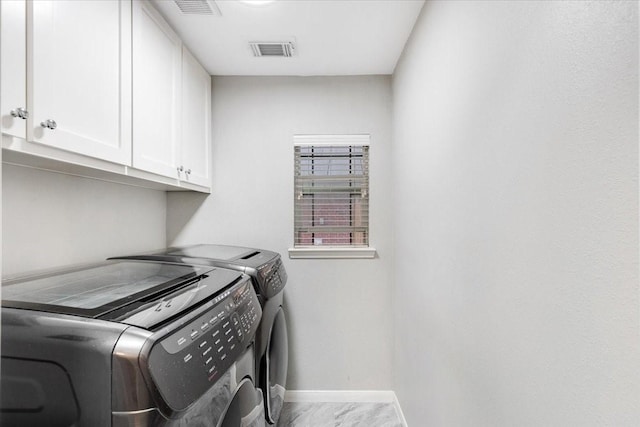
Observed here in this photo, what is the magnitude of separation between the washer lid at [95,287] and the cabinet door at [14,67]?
0.42 meters

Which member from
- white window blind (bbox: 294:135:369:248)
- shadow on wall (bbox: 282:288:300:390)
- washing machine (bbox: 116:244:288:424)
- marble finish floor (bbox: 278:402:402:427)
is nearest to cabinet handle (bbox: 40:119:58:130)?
washing machine (bbox: 116:244:288:424)

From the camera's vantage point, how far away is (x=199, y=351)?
0.86 metres

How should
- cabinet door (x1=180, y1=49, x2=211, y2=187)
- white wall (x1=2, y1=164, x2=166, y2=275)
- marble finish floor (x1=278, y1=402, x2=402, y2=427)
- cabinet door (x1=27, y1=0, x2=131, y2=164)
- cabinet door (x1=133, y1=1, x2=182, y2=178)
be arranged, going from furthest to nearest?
marble finish floor (x1=278, y1=402, x2=402, y2=427) → cabinet door (x1=180, y1=49, x2=211, y2=187) → cabinet door (x1=133, y1=1, x2=182, y2=178) → white wall (x1=2, y1=164, x2=166, y2=275) → cabinet door (x1=27, y1=0, x2=131, y2=164)

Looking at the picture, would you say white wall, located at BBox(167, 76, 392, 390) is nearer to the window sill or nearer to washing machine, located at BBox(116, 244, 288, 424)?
the window sill

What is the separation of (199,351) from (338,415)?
1838mm

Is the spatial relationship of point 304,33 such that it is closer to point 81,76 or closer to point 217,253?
point 81,76

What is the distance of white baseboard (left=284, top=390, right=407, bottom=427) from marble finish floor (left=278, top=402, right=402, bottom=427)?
1.1 inches

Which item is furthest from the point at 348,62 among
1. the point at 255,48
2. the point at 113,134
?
the point at 113,134

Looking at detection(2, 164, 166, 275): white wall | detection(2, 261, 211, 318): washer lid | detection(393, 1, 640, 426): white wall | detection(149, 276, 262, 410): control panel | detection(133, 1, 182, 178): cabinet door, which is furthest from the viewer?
detection(133, 1, 182, 178): cabinet door

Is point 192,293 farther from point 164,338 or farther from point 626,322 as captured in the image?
point 626,322

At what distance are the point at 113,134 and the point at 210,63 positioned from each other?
1.18m

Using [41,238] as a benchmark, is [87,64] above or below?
above

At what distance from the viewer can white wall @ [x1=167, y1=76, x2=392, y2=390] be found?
254 cm

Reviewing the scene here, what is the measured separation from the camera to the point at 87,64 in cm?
Answer: 120
